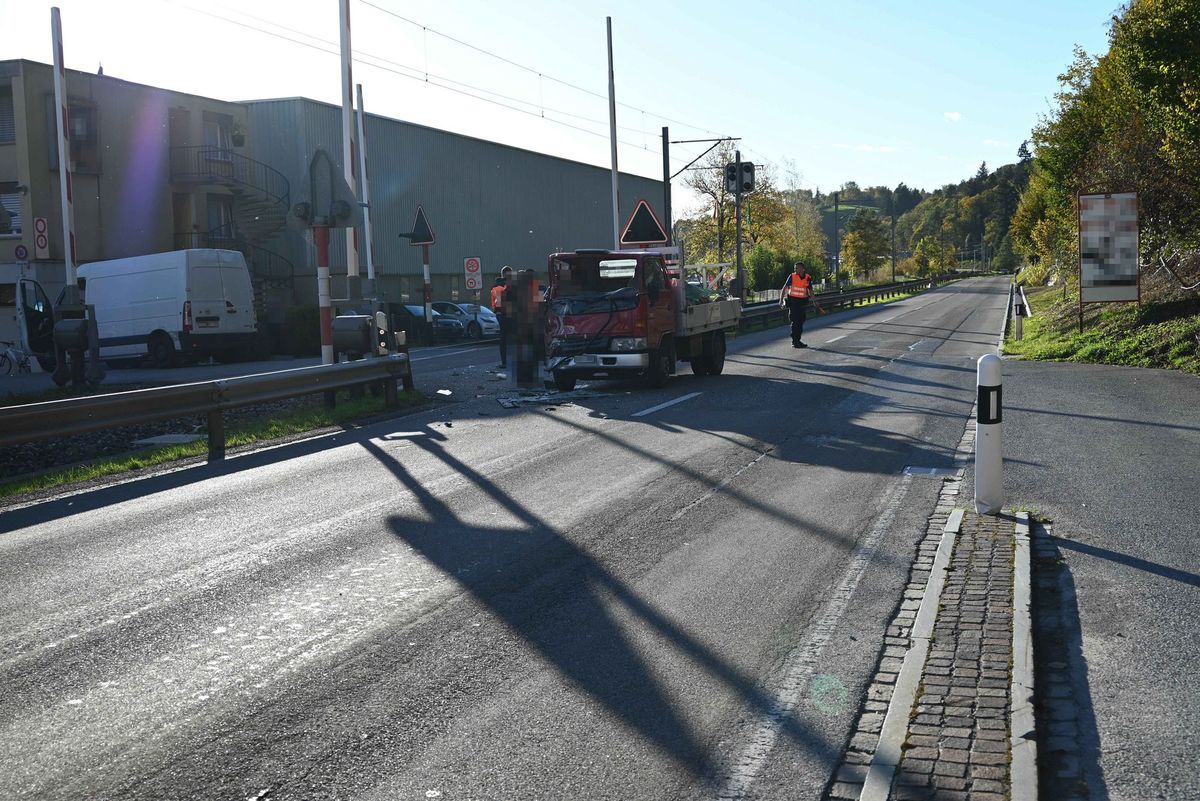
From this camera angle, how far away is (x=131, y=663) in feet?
16.6

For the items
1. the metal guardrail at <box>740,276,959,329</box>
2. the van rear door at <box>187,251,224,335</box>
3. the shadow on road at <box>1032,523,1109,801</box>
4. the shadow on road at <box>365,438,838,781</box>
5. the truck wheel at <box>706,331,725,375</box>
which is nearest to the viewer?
the shadow on road at <box>1032,523,1109,801</box>

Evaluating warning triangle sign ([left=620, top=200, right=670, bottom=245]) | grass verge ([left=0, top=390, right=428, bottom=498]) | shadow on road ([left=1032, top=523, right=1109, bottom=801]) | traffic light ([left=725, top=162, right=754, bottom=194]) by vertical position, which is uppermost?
traffic light ([left=725, top=162, right=754, bottom=194])

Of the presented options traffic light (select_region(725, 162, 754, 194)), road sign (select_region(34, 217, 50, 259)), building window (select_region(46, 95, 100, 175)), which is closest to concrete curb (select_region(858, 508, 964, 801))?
road sign (select_region(34, 217, 50, 259))

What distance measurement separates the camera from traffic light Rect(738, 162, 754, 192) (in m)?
28.0

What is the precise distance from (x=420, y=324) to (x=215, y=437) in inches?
1000

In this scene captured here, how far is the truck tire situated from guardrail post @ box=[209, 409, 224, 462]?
7.16 meters

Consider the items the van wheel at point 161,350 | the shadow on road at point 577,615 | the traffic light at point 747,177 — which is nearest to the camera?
the shadow on road at point 577,615

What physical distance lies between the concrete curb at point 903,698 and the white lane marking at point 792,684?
1.27 feet

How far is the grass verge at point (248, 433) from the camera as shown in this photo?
10.1 meters

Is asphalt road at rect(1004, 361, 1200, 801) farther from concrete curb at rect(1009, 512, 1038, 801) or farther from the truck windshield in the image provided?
the truck windshield

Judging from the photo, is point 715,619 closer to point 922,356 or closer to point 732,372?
point 732,372

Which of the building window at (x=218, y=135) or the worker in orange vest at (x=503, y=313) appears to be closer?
the worker in orange vest at (x=503, y=313)

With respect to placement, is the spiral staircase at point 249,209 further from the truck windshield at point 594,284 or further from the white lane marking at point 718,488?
the white lane marking at point 718,488

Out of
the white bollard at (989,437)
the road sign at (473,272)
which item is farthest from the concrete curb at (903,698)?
the road sign at (473,272)
